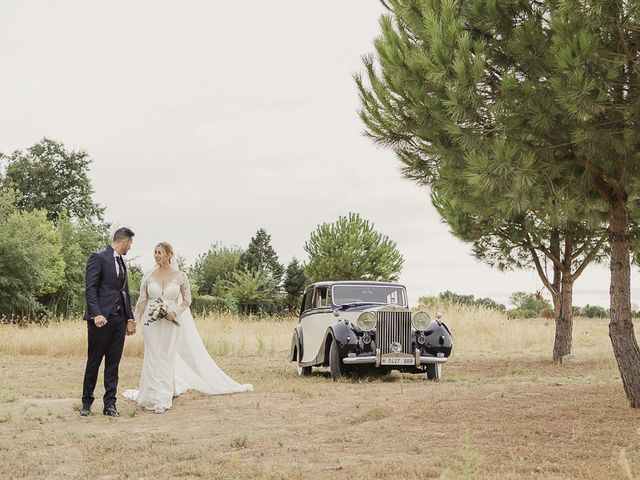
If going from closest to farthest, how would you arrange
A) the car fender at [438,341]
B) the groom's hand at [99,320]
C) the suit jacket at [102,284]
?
the groom's hand at [99,320] → the suit jacket at [102,284] → the car fender at [438,341]

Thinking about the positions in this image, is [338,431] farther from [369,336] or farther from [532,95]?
[369,336]

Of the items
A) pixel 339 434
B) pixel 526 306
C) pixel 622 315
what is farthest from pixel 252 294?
pixel 339 434

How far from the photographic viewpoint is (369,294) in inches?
597

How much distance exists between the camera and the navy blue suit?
29.2 ft

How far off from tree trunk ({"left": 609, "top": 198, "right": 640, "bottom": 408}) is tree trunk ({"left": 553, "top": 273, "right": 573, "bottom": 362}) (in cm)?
927

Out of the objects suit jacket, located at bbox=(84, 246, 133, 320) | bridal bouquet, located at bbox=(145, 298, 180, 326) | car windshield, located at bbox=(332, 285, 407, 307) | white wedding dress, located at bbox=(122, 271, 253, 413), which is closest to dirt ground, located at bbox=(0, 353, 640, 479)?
white wedding dress, located at bbox=(122, 271, 253, 413)

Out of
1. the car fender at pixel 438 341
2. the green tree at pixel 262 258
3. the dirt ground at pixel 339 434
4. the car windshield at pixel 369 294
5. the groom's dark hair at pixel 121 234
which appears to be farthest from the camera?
the green tree at pixel 262 258

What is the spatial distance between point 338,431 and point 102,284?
320 centimetres

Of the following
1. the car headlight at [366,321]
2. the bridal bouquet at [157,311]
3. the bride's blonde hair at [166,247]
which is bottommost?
the car headlight at [366,321]

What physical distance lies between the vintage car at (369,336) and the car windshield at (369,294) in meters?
0.02

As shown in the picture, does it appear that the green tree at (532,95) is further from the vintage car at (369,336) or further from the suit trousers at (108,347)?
the vintage car at (369,336)

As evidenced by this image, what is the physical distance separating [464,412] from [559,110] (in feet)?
11.0

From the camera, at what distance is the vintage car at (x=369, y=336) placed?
13711mm

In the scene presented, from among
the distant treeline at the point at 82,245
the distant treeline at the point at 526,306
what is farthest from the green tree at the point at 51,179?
the distant treeline at the point at 526,306
